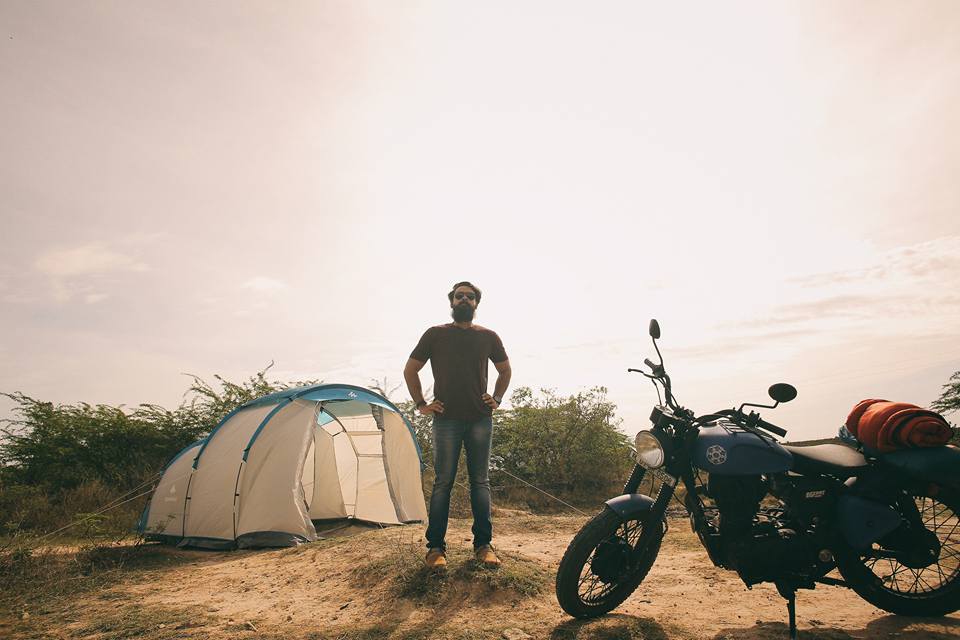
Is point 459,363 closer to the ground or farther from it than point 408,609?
farther from it

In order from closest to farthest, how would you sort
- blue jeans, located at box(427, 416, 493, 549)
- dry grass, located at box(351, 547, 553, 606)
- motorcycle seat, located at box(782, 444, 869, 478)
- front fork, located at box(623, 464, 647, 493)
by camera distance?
motorcycle seat, located at box(782, 444, 869, 478) → front fork, located at box(623, 464, 647, 493) → dry grass, located at box(351, 547, 553, 606) → blue jeans, located at box(427, 416, 493, 549)

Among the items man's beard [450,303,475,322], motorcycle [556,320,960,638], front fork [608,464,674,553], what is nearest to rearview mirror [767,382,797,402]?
motorcycle [556,320,960,638]

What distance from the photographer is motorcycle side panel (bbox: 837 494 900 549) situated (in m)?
3.03

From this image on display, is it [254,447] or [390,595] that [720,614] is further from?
[254,447]

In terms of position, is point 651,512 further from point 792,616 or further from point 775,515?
point 792,616

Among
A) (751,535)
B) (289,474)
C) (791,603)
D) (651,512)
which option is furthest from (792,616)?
(289,474)

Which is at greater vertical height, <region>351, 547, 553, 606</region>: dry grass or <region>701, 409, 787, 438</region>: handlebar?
<region>701, 409, 787, 438</region>: handlebar

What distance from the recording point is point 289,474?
7.43m

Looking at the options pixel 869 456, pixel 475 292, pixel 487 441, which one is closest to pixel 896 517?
pixel 869 456

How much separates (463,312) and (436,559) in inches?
81.1

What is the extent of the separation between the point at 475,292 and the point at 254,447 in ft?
14.9

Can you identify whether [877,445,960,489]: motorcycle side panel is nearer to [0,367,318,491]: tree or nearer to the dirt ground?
the dirt ground

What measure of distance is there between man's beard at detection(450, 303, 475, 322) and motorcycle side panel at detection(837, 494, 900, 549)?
3.00 m

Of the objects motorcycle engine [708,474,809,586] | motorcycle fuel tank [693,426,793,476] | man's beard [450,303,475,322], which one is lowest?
motorcycle engine [708,474,809,586]
